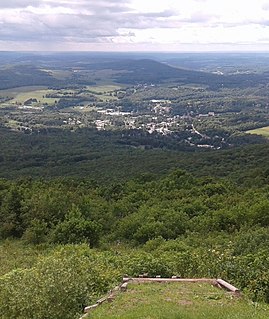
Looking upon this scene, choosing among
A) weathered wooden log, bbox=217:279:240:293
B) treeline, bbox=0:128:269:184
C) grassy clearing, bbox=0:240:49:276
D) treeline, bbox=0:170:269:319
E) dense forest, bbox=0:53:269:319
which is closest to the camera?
treeline, bbox=0:170:269:319

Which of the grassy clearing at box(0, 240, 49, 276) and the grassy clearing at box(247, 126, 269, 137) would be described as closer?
the grassy clearing at box(0, 240, 49, 276)

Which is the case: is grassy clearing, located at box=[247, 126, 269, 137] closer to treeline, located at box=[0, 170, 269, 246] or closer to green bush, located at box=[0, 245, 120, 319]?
treeline, located at box=[0, 170, 269, 246]

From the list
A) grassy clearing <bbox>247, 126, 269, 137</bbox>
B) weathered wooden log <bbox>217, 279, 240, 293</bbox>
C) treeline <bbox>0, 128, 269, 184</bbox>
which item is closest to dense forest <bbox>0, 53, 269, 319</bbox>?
weathered wooden log <bbox>217, 279, 240, 293</bbox>

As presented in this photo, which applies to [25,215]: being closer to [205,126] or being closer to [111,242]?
[111,242]

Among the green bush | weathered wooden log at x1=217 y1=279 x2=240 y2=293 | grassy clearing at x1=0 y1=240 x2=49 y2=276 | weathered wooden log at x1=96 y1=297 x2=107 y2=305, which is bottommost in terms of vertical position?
grassy clearing at x1=0 y1=240 x2=49 y2=276

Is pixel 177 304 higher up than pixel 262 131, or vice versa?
pixel 177 304

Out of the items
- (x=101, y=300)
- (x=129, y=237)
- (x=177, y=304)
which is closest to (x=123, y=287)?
(x=101, y=300)

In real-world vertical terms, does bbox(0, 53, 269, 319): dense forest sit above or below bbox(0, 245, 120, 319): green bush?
below

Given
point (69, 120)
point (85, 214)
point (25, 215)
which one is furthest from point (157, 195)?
point (69, 120)

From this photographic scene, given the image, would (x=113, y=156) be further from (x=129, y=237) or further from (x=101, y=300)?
(x=101, y=300)
